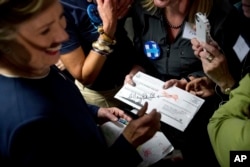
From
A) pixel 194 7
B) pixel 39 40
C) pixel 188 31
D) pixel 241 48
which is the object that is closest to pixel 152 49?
pixel 188 31

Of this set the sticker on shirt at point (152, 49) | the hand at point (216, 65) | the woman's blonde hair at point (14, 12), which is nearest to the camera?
Result: the woman's blonde hair at point (14, 12)

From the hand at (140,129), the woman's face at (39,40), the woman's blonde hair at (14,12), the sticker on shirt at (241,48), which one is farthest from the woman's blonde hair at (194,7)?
the woman's blonde hair at (14,12)

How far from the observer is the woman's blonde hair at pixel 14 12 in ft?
2.50

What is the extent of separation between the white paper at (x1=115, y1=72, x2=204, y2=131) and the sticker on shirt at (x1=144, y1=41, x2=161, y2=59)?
0.18 meters

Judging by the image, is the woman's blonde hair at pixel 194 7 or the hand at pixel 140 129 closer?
Result: the hand at pixel 140 129

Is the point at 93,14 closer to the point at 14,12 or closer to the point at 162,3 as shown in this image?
the point at 162,3

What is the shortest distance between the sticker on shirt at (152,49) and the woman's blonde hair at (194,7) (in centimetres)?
19

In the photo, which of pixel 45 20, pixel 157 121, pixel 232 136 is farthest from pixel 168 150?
pixel 45 20

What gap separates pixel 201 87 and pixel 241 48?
318 millimetres

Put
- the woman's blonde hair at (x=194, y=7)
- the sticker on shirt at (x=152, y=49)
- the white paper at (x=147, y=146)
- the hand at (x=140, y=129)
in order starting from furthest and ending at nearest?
the sticker on shirt at (x=152, y=49) → the woman's blonde hair at (x=194, y=7) → the white paper at (x=147, y=146) → the hand at (x=140, y=129)

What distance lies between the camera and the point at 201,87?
1746 mm

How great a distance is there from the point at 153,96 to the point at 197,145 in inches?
14.0

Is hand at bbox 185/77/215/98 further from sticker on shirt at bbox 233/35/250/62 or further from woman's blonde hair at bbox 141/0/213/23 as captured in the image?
woman's blonde hair at bbox 141/0/213/23

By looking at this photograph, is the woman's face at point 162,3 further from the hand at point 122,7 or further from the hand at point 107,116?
the hand at point 107,116
